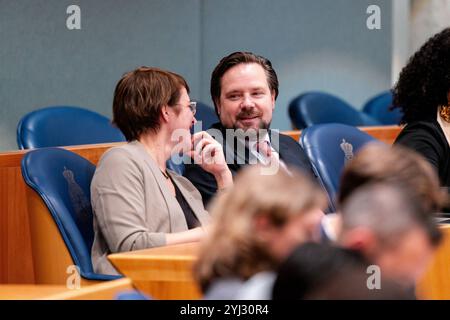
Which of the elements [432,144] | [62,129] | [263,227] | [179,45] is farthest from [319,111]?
[263,227]

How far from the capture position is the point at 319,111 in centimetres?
547

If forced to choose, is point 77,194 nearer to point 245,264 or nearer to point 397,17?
point 245,264

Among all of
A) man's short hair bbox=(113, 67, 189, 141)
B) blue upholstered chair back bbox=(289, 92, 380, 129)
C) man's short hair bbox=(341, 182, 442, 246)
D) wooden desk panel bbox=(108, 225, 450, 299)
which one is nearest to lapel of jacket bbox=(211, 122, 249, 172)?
man's short hair bbox=(113, 67, 189, 141)

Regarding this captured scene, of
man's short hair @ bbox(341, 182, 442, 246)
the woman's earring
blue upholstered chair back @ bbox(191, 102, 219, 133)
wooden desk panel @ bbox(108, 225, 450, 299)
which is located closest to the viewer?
man's short hair @ bbox(341, 182, 442, 246)

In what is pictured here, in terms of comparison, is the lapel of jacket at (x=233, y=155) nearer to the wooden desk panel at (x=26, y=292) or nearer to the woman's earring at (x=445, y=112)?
the woman's earring at (x=445, y=112)

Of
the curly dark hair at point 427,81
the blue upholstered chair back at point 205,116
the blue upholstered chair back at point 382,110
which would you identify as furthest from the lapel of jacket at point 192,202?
the blue upholstered chair back at point 382,110

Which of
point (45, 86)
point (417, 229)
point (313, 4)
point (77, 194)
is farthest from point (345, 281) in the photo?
point (313, 4)

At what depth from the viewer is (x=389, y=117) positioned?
643 cm

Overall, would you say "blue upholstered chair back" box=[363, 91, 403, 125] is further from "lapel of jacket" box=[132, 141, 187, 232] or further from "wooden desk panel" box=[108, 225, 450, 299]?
"wooden desk panel" box=[108, 225, 450, 299]

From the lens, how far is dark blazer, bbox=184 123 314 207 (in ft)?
10.0

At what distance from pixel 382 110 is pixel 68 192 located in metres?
4.08

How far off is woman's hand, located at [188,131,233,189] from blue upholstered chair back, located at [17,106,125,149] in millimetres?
1003

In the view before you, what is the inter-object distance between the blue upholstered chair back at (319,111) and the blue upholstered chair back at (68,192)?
257 cm

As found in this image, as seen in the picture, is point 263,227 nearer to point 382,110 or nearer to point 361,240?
point 361,240
